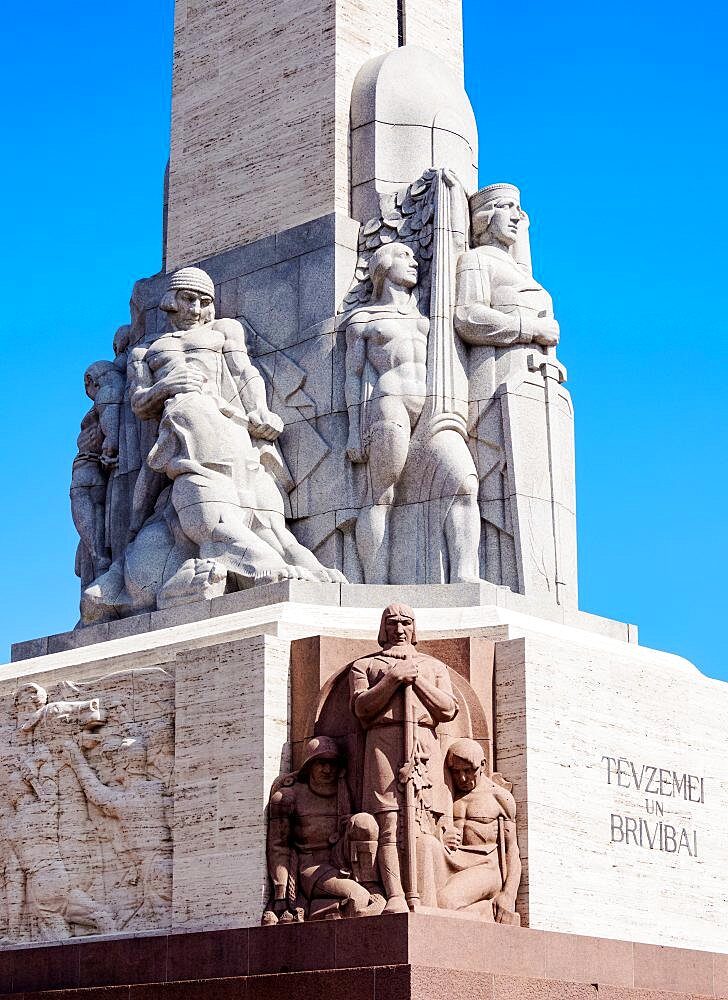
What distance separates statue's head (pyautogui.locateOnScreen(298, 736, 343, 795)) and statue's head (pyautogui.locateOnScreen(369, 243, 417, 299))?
5.22 m

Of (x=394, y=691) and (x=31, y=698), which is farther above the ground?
(x=31, y=698)

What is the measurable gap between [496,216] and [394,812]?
6784 millimetres

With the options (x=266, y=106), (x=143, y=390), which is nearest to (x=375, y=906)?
(x=143, y=390)

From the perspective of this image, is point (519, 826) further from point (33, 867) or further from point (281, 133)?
point (281, 133)

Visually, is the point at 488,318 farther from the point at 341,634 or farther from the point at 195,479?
the point at 341,634

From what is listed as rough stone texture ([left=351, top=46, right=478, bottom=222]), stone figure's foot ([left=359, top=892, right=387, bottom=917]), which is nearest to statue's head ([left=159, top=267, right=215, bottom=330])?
rough stone texture ([left=351, top=46, right=478, bottom=222])

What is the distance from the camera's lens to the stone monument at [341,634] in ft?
48.6

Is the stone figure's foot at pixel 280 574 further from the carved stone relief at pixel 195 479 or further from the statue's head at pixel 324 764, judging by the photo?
the statue's head at pixel 324 764

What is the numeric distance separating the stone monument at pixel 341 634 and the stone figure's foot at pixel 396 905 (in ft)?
0.09

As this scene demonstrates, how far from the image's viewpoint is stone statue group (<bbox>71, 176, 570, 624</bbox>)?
703 inches

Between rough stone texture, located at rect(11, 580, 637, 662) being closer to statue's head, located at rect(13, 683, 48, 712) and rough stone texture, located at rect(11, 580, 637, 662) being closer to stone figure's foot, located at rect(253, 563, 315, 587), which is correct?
stone figure's foot, located at rect(253, 563, 315, 587)

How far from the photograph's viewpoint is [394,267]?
1853 cm

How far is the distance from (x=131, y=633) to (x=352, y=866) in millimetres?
4049

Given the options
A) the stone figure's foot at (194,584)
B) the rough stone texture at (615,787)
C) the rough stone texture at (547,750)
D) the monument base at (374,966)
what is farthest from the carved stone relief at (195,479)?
the monument base at (374,966)
